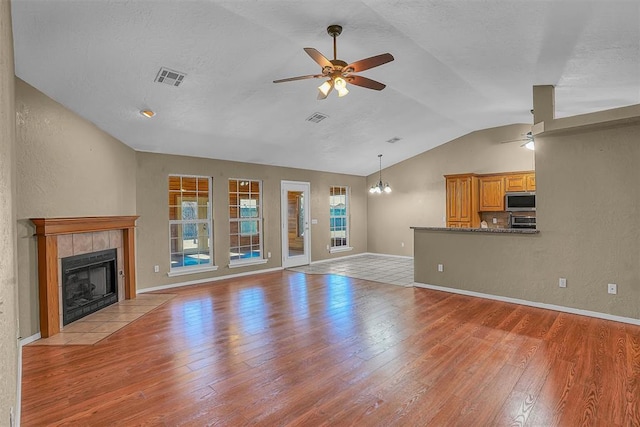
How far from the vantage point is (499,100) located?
5.41m

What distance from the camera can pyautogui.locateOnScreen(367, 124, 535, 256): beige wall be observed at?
24.5 feet

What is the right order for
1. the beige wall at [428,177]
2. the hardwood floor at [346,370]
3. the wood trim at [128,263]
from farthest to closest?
1. the beige wall at [428,177]
2. the wood trim at [128,263]
3. the hardwood floor at [346,370]

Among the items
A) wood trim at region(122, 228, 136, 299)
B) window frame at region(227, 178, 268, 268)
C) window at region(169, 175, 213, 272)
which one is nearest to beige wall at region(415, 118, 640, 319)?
window frame at region(227, 178, 268, 268)

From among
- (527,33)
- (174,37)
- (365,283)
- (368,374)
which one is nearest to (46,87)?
(174,37)

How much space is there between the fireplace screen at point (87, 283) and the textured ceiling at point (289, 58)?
1848 millimetres

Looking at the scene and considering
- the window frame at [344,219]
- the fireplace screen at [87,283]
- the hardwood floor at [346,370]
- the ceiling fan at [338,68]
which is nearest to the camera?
the hardwood floor at [346,370]

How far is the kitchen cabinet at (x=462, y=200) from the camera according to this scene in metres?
7.58

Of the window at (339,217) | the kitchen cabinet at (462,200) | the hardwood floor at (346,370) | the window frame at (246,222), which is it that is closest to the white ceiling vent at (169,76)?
the hardwood floor at (346,370)

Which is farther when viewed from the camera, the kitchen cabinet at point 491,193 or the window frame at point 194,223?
the kitchen cabinet at point 491,193

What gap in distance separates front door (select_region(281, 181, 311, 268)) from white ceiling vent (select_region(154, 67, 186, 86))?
13.2 ft

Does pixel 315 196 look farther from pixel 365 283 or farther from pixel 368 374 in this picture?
pixel 368 374

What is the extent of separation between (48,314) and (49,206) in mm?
1200

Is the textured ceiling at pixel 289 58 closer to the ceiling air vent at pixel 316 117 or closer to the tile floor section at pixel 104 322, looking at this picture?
the ceiling air vent at pixel 316 117

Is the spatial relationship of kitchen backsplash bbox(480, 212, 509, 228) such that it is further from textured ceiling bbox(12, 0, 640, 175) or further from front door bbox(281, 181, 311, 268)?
front door bbox(281, 181, 311, 268)
